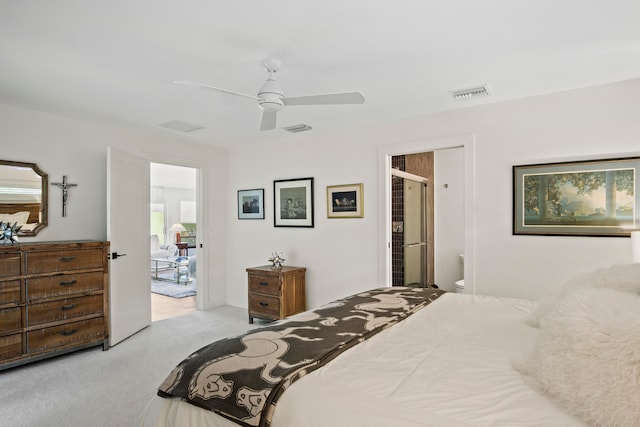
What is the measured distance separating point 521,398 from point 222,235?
15.8ft

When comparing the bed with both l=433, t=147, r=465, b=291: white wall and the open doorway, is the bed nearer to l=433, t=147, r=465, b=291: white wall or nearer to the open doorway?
l=433, t=147, r=465, b=291: white wall

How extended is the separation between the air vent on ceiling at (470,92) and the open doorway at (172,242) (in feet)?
14.1

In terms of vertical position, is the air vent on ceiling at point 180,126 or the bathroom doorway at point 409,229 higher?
the air vent on ceiling at point 180,126

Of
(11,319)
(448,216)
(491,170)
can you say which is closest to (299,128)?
(491,170)

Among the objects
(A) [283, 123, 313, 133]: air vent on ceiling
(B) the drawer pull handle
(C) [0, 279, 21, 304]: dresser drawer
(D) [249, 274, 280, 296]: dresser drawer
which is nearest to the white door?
(B) the drawer pull handle

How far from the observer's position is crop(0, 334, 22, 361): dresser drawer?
293cm

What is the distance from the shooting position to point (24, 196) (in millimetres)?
3494

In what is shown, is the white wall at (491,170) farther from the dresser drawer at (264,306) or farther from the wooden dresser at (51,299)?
the wooden dresser at (51,299)

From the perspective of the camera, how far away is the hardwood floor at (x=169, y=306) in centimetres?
480

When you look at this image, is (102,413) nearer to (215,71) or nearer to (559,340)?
(215,71)

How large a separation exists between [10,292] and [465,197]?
4169 mm

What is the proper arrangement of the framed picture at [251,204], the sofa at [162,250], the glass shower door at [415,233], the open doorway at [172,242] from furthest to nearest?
the sofa at [162,250], the open doorway at [172,242], the framed picture at [251,204], the glass shower door at [415,233]

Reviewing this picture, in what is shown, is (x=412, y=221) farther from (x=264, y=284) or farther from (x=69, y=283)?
(x=69, y=283)

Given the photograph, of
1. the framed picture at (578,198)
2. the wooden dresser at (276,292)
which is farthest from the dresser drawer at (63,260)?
the framed picture at (578,198)
